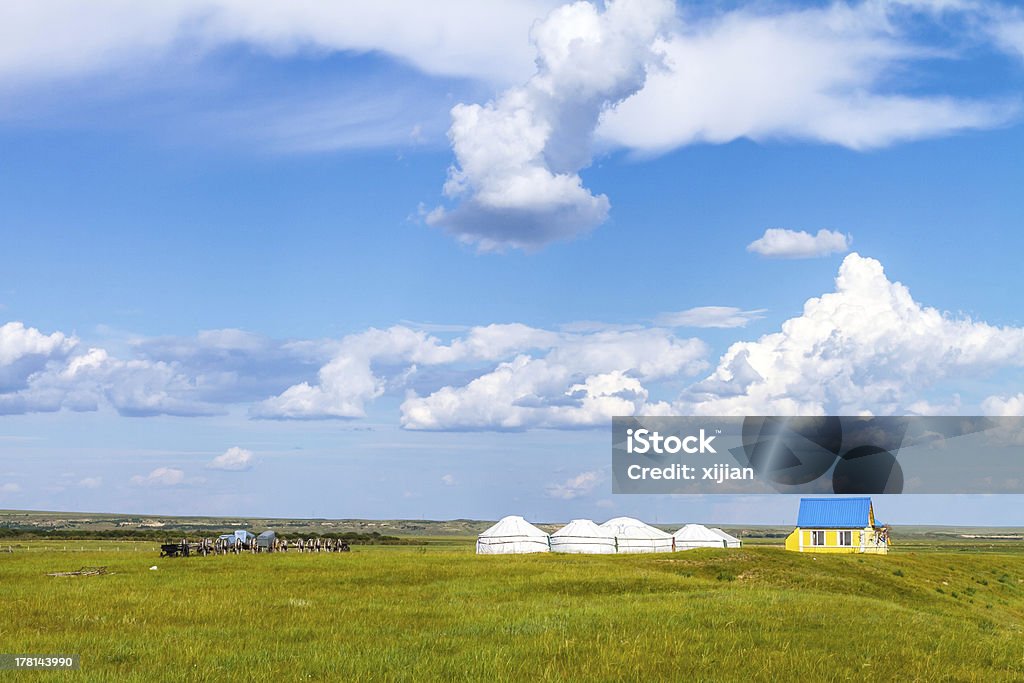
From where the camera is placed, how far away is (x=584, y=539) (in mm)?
90188

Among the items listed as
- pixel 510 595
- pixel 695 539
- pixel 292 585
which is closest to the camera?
pixel 510 595

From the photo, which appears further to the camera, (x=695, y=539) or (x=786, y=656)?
(x=695, y=539)

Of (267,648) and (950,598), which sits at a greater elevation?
(267,648)

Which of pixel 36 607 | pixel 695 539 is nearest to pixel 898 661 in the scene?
pixel 36 607

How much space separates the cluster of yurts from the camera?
295 feet

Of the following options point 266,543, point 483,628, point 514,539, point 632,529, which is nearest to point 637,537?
point 632,529

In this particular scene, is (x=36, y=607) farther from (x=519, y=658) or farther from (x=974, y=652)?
(x=974, y=652)

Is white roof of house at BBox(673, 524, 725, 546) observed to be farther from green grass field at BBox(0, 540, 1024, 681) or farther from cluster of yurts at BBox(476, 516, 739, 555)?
green grass field at BBox(0, 540, 1024, 681)

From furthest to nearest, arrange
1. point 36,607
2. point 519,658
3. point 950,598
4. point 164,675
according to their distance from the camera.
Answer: point 950,598, point 36,607, point 519,658, point 164,675

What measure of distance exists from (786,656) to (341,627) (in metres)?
11.0

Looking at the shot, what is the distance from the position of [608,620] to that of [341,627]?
6.79 metres

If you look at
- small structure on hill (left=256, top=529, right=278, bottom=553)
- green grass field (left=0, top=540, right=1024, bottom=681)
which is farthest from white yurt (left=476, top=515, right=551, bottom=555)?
green grass field (left=0, top=540, right=1024, bottom=681)

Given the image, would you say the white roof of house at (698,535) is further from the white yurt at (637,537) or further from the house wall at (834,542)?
the house wall at (834,542)

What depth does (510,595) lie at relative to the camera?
34.3 metres
